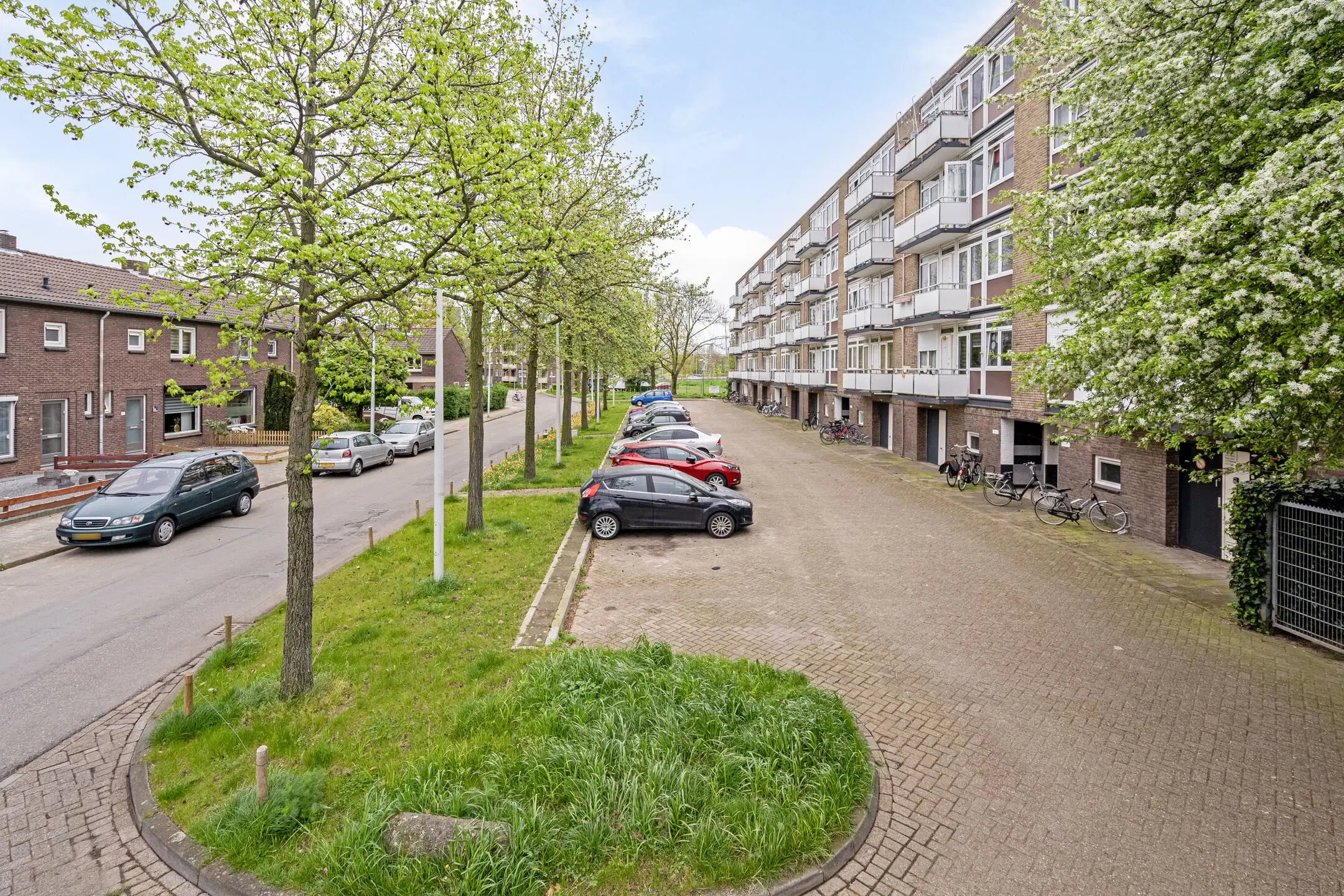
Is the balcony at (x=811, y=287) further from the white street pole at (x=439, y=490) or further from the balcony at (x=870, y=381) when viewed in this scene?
the white street pole at (x=439, y=490)

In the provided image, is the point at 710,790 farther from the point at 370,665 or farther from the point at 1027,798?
the point at 370,665

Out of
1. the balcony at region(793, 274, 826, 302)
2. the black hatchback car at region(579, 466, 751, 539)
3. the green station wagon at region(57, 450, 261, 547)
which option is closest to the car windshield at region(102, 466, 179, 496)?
the green station wagon at region(57, 450, 261, 547)

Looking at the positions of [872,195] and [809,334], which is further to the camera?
[809,334]

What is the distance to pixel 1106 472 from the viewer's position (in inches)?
601

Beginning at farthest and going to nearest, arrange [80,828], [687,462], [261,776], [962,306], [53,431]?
[53,431]
[962,306]
[687,462]
[80,828]
[261,776]

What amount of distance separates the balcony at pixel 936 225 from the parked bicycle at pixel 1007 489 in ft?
25.8

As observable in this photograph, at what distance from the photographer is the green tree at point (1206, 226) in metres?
5.25

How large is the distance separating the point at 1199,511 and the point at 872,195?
63.2ft

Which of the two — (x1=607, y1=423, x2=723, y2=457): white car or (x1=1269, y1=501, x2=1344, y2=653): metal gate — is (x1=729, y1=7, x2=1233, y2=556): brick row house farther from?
(x1=607, y1=423, x2=723, y2=457): white car

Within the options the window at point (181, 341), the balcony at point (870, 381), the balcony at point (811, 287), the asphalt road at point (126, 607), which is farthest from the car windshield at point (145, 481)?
the balcony at point (811, 287)

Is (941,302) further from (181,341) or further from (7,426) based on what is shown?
(181,341)

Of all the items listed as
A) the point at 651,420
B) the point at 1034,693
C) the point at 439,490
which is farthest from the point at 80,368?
the point at 1034,693

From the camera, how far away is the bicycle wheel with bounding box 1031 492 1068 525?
1486 cm

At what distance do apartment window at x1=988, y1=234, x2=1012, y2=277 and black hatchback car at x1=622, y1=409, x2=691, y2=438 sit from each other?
15.1 metres
